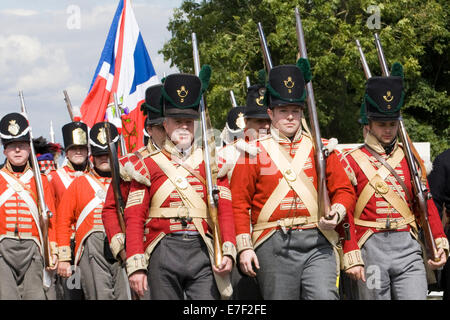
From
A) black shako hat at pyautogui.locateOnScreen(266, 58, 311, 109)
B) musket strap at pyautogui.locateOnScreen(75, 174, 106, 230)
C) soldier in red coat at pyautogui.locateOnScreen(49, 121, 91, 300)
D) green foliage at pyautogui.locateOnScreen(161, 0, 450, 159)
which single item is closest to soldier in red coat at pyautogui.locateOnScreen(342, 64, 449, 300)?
black shako hat at pyautogui.locateOnScreen(266, 58, 311, 109)

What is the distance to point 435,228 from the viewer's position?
6.96 m

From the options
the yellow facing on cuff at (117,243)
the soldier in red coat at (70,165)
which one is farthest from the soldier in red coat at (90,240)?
the yellow facing on cuff at (117,243)

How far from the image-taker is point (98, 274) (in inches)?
320

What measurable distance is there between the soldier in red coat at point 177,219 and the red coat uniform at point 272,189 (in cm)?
15

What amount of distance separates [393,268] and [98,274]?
2.85m

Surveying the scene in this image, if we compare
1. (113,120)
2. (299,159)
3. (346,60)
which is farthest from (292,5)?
(299,159)

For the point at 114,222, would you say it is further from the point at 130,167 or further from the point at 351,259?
the point at 351,259

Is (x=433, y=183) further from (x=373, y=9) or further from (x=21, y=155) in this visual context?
(x=373, y=9)

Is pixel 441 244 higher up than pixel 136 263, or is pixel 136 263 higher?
pixel 136 263

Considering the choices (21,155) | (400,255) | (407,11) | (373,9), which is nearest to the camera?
(400,255)

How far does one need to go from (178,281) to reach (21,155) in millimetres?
3121

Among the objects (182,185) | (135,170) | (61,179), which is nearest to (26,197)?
(61,179)

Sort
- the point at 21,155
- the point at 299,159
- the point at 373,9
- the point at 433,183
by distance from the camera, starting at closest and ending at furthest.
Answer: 1. the point at 299,159
2. the point at 433,183
3. the point at 21,155
4. the point at 373,9

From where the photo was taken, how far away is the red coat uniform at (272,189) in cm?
610
